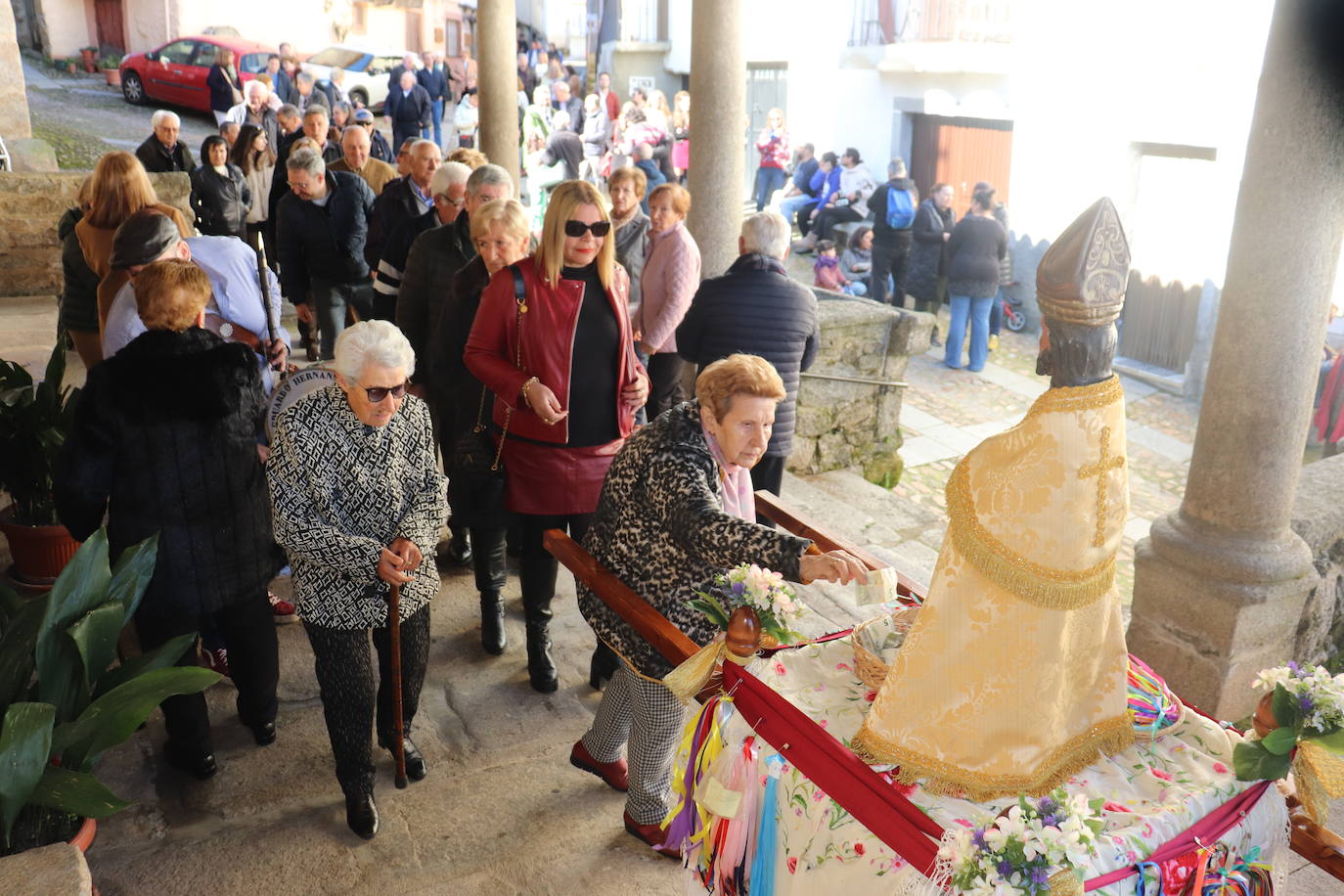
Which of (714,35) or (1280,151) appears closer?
(1280,151)

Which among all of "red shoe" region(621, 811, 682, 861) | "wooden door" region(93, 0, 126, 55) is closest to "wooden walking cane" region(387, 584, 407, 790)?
"red shoe" region(621, 811, 682, 861)

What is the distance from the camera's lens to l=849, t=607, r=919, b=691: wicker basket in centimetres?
248

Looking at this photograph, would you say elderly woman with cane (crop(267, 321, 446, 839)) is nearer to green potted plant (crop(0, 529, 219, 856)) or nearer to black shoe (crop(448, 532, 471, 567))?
green potted plant (crop(0, 529, 219, 856))

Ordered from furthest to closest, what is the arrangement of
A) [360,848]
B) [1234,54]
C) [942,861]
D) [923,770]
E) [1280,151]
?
[1234,54] → [1280,151] → [360,848] → [923,770] → [942,861]

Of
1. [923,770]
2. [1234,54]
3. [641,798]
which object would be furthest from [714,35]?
[1234,54]

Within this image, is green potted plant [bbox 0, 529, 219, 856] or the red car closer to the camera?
green potted plant [bbox 0, 529, 219, 856]

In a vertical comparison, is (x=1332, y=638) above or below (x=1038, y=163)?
below

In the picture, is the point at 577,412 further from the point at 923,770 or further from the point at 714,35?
the point at 714,35

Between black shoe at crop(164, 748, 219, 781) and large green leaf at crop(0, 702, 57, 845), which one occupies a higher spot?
large green leaf at crop(0, 702, 57, 845)

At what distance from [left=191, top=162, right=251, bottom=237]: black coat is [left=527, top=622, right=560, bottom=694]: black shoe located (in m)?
5.48

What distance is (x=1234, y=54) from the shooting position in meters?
11.7

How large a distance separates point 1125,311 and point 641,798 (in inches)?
448

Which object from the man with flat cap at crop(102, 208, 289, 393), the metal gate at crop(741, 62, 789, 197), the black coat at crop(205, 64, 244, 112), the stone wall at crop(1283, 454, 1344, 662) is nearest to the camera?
the man with flat cap at crop(102, 208, 289, 393)

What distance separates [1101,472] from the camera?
6.70 ft
